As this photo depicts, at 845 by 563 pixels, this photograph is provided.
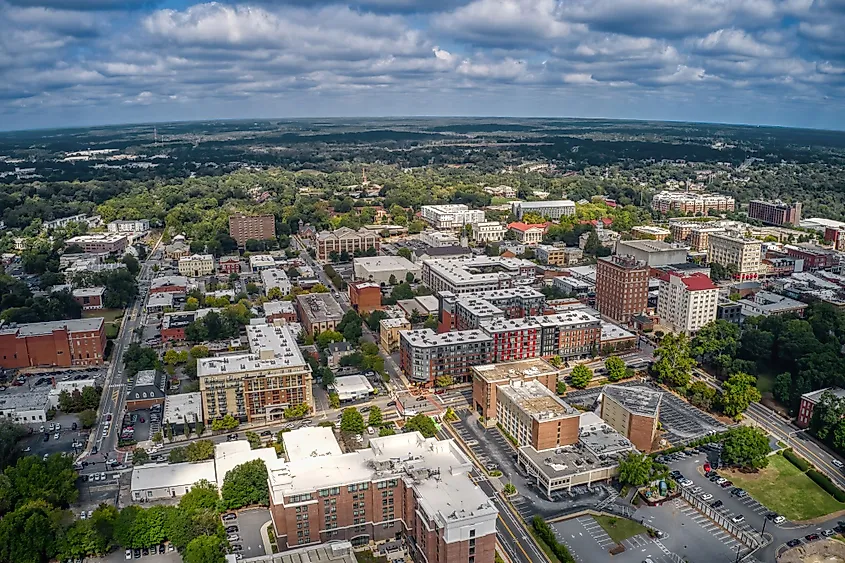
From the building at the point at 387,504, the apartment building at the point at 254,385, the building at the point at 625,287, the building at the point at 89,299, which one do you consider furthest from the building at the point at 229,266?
the building at the point at 387,504

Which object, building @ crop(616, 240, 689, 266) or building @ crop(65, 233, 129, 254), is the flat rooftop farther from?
building @ crop(65, 233, 129, 254)

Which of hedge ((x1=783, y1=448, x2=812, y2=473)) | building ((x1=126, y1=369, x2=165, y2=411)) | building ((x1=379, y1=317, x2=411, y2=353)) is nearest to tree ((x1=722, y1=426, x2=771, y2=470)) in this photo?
hedge ((x1=783, y1=448, x2=812, y2=473))

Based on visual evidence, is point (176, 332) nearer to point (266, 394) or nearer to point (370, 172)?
point (266, 394)

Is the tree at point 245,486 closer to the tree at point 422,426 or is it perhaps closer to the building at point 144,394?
the tree at point 422,426

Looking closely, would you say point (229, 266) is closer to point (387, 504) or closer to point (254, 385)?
point (254, 385)

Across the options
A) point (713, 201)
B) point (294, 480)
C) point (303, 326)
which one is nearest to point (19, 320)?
point (303, 326)

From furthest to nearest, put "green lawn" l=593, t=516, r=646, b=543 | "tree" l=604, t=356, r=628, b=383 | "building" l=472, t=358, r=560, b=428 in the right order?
"tree" l=604, t=356, r=628, b=383
"building" l=472, t=358, r=560, b=428
"green lawn" l=593, t=516, r=646, b=543
